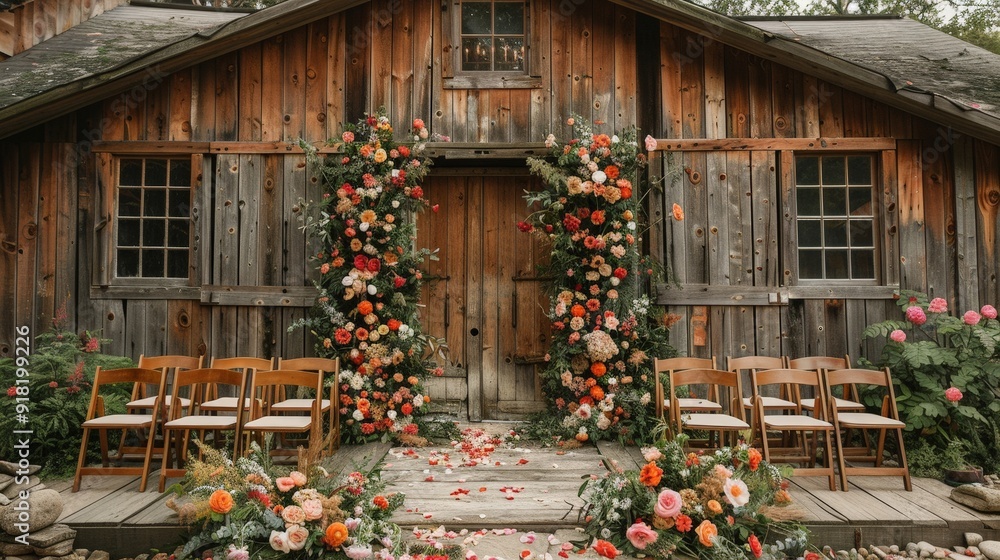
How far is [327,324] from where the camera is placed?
5.47m

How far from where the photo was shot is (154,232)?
592cm

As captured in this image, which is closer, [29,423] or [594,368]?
[29,423]

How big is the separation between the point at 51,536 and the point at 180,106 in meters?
4.05

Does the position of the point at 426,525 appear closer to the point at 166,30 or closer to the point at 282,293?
the point at 282,293

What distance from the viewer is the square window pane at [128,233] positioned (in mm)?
5895

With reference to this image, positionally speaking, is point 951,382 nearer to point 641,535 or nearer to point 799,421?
point 799,421

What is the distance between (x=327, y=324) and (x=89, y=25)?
5.68 meters

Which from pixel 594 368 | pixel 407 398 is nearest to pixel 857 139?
pixel 594 368

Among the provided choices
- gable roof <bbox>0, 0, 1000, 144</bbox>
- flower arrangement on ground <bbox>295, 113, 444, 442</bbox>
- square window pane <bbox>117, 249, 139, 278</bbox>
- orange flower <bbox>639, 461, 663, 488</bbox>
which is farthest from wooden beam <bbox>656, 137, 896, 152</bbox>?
square window pane <bbox>117, 249, 139, 278</bbox>

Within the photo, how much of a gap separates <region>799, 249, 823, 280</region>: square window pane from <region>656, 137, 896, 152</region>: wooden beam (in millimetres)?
999

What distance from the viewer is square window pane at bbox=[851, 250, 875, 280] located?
5820 millimetres

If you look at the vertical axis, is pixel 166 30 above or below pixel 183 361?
above

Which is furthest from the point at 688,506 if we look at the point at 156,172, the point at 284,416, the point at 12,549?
the point at 156,172

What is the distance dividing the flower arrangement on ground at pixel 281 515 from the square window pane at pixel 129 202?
355 cm
